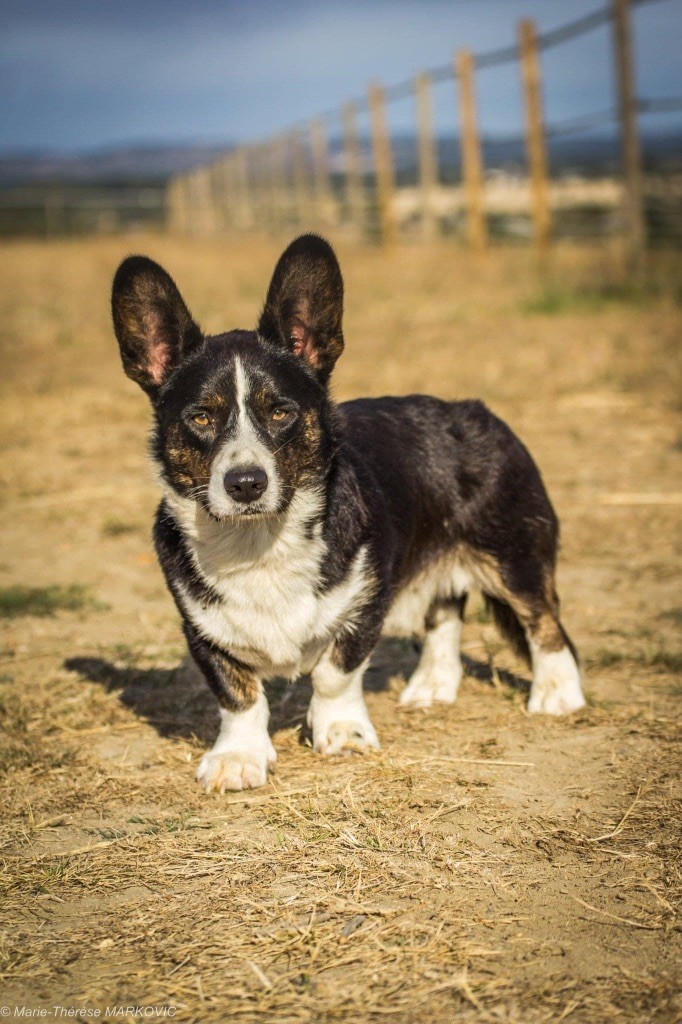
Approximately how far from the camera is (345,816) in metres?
3.06

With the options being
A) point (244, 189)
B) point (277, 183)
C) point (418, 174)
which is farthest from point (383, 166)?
point (244, 189)

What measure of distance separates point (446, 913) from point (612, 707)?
1427 millimetres

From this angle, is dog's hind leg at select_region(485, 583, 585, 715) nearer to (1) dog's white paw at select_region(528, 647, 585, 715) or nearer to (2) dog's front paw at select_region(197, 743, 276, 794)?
(1) dog's white paw at select_region(528, 647, 585, 715)

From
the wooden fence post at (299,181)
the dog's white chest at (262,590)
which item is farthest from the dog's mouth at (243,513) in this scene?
the wooden fence post at (299,181)

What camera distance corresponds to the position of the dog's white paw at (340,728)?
11.4ft

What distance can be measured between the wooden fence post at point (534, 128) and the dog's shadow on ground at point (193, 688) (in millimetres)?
11476

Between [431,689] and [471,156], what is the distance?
14338 mm

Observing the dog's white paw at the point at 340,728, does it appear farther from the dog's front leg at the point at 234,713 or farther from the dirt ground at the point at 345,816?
the dog's front leg at the point at 234,713

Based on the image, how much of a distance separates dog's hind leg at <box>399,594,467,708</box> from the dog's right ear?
4.36ft

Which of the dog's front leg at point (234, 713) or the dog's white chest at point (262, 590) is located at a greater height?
the dog's white chest at point (262, 590)

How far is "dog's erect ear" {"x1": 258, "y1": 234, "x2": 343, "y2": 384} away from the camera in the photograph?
10.8 feet

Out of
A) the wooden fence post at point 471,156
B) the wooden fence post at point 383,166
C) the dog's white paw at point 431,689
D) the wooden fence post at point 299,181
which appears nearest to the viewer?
the dog's white paw at point 431,689

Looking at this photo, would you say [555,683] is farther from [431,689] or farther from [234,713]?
[234,713]

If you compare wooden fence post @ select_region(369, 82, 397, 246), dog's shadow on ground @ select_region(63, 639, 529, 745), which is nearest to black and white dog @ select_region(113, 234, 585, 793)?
dog's shadow on ground @ select_region(63, 639, 529, 745)
